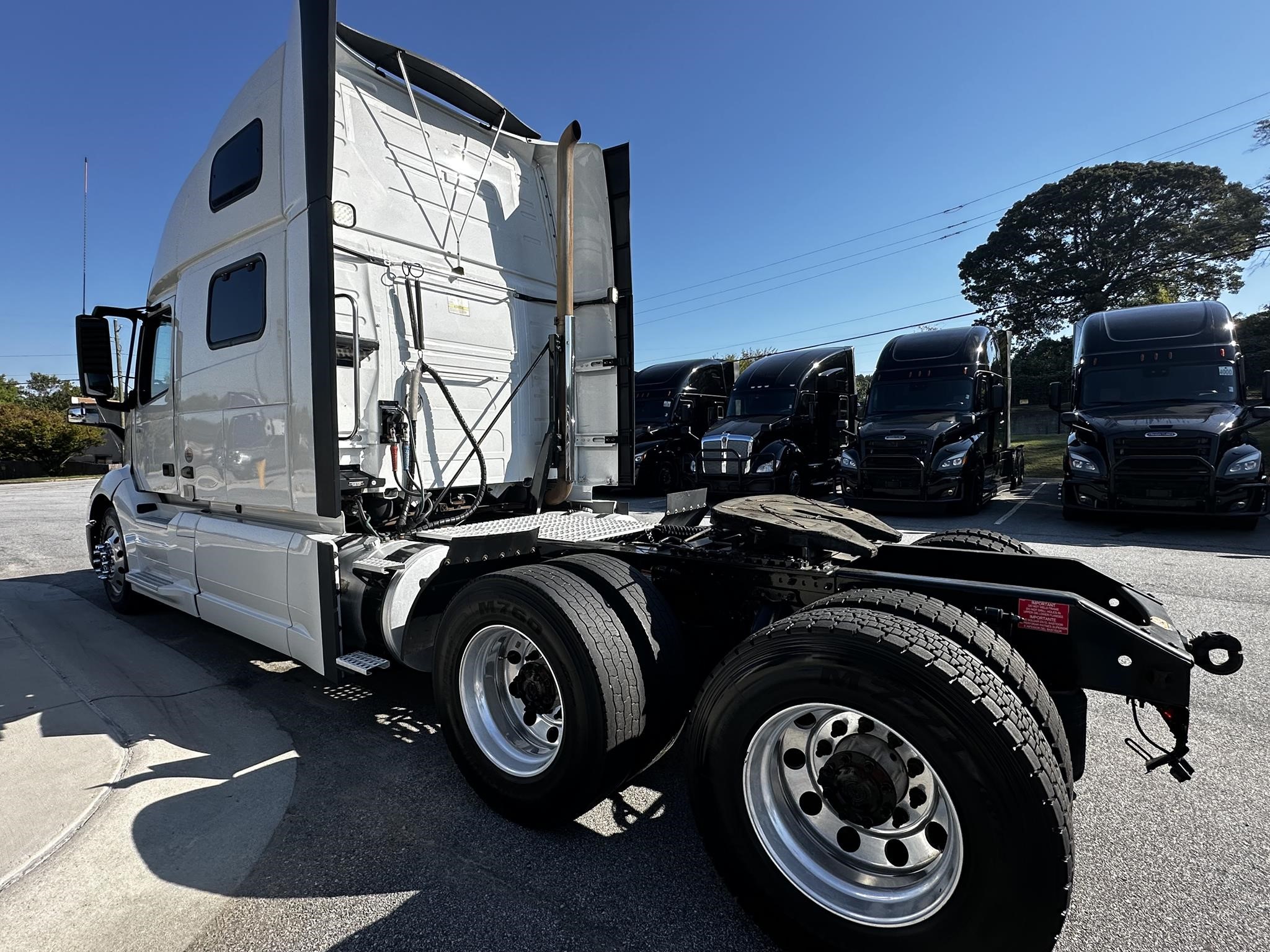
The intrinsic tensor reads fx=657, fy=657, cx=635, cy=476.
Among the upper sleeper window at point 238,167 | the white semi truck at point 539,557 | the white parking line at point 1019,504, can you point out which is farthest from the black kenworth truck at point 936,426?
the upper sleeper window at point 238,167

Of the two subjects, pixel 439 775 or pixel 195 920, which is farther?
pixel 439 775

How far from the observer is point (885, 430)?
36.5 feet

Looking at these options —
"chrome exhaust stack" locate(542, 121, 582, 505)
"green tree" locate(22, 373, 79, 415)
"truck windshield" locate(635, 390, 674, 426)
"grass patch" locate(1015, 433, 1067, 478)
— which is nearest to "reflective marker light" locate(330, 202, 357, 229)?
"chrome exhaust stack" locate(542, 121, 582, 505)

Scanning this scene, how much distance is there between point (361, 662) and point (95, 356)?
415cm

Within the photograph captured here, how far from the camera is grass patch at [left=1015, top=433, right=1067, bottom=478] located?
17.9 metres

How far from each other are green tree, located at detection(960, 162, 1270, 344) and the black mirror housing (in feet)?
127

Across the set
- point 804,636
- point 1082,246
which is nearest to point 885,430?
point 804,636

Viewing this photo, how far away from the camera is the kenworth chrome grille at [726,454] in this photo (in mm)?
12414

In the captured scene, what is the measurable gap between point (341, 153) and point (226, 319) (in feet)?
4.36

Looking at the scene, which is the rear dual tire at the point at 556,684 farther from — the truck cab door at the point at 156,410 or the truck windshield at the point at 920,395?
the truck windshield at the point at 920,395

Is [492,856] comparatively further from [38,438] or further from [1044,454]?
[38,438]

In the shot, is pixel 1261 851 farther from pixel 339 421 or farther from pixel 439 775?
pixel 339 421

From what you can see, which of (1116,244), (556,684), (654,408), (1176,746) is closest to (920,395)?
(654,408)

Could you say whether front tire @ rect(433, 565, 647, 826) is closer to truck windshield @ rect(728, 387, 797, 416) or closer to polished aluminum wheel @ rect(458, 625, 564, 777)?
polished aluminum wheel @ rect(458, 625, 564, 777)
